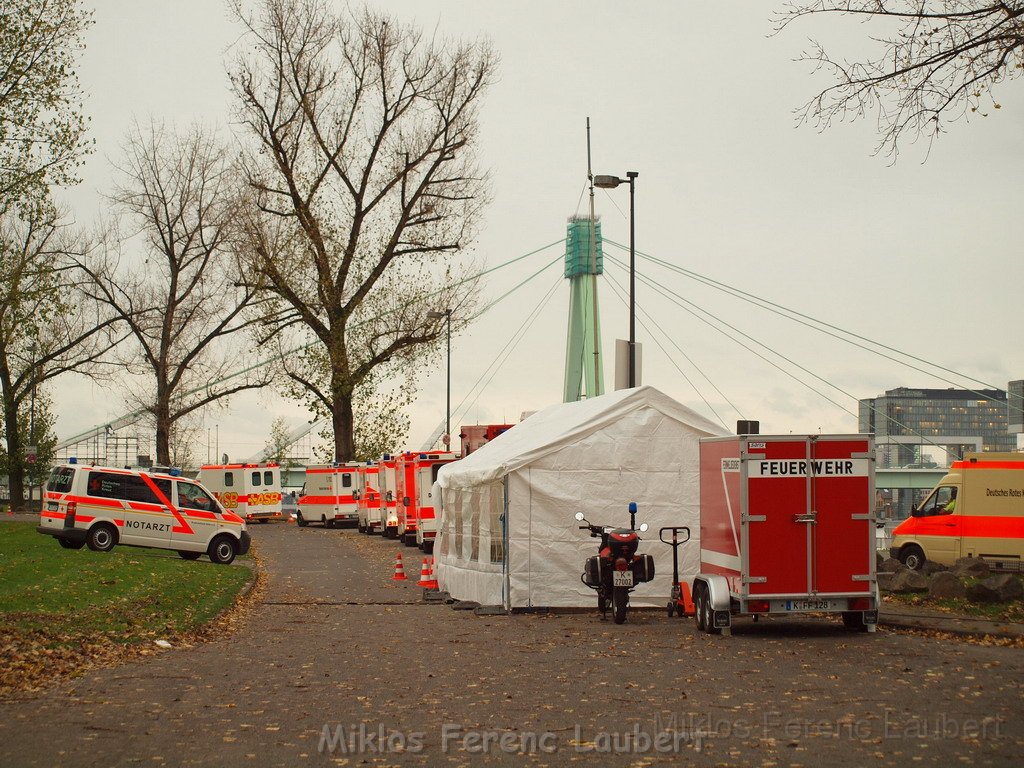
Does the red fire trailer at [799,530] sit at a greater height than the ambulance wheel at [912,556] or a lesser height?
greater

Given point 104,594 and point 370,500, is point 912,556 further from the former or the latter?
point 370,500

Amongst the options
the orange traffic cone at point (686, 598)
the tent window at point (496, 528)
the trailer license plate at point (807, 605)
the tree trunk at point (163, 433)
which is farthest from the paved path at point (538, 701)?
the tree trunk at point (163, 433)

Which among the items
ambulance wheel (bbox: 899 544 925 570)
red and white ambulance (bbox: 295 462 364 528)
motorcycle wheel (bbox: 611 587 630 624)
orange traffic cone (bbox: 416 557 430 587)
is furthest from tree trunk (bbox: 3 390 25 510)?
motorcycle wheel (bbox: 611 587 630 624)

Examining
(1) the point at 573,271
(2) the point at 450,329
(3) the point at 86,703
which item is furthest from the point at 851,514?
(1) the point at 573,271

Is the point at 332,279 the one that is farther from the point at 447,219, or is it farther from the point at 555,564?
the point at 555,564

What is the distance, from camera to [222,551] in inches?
1211

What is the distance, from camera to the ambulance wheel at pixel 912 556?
96.0ft

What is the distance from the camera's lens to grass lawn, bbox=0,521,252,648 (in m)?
15.4

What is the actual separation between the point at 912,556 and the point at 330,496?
3205cm

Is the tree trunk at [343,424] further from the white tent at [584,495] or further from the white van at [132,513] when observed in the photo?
the white tent at [584,495]

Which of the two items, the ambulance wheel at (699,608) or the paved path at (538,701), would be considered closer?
the paved path at (538,701)

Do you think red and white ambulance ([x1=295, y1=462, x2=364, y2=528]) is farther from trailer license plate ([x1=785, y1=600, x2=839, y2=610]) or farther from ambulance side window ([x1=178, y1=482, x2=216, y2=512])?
trailer license plate ([x1=785, y1=600, x2=839, y2=610])

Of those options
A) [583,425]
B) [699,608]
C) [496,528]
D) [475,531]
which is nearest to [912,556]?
[475,531]

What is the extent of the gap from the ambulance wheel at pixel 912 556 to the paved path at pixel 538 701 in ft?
45.5
